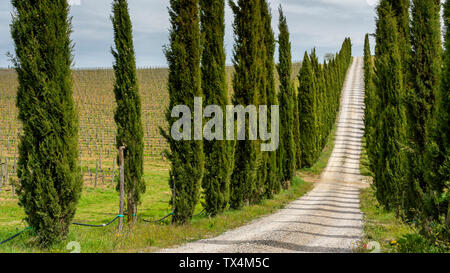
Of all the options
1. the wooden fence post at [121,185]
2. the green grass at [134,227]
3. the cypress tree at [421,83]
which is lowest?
the green grass at [134,227]

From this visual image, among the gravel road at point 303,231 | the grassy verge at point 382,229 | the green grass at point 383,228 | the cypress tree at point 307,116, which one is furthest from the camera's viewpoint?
the cypress tree at point 307,116

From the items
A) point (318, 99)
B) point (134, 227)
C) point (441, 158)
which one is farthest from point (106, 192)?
point (318, 99)

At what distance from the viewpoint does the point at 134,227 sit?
9.01 meters

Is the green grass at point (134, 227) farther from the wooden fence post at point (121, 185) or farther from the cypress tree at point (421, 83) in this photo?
the cypress tree at point (421, 83)

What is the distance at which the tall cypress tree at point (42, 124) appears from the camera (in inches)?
268

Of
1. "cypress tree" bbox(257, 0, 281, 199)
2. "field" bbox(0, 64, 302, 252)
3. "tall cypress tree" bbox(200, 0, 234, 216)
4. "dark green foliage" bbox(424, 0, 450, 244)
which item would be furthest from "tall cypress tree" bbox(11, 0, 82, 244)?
"cypress tree" bbox(257, 0, 281, 199)

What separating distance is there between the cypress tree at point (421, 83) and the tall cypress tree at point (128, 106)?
24.3 feet

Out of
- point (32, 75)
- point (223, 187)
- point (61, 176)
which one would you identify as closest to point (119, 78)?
point (32, 75)

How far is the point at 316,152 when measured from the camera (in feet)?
98.8

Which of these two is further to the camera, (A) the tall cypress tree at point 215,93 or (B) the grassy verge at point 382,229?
(A) the tall cypress tree at point 215,93

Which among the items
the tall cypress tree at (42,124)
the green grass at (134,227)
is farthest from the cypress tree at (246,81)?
the tall cypress tree at (42,124)

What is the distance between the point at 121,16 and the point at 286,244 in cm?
769

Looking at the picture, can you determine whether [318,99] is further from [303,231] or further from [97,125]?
[97,125]

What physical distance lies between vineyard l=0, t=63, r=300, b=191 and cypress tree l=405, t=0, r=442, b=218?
33.7 feet
